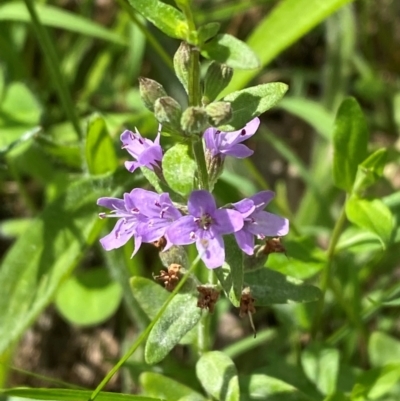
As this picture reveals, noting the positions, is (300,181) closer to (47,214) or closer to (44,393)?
(47,214)

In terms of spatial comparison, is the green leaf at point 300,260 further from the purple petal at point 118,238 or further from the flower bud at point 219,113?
the flower bud at point 219,113

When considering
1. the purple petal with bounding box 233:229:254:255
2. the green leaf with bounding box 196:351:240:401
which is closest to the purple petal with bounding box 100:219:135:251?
the purple petal with bounding box 233:229:254:255

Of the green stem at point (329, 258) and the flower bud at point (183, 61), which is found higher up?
the flower bud at point (183, 61)

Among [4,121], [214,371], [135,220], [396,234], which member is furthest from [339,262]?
[4,121]

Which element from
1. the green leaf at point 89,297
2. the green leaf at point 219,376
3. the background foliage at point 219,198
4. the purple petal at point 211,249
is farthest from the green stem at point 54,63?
the purple petal at point 211,249

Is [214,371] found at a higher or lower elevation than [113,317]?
lower

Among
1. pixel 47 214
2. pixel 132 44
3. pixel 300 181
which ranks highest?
pixel 132 44

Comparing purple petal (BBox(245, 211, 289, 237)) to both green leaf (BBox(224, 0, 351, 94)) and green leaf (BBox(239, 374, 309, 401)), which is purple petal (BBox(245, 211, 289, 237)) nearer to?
green leaf (BBox(239, 374, 309, 401))
